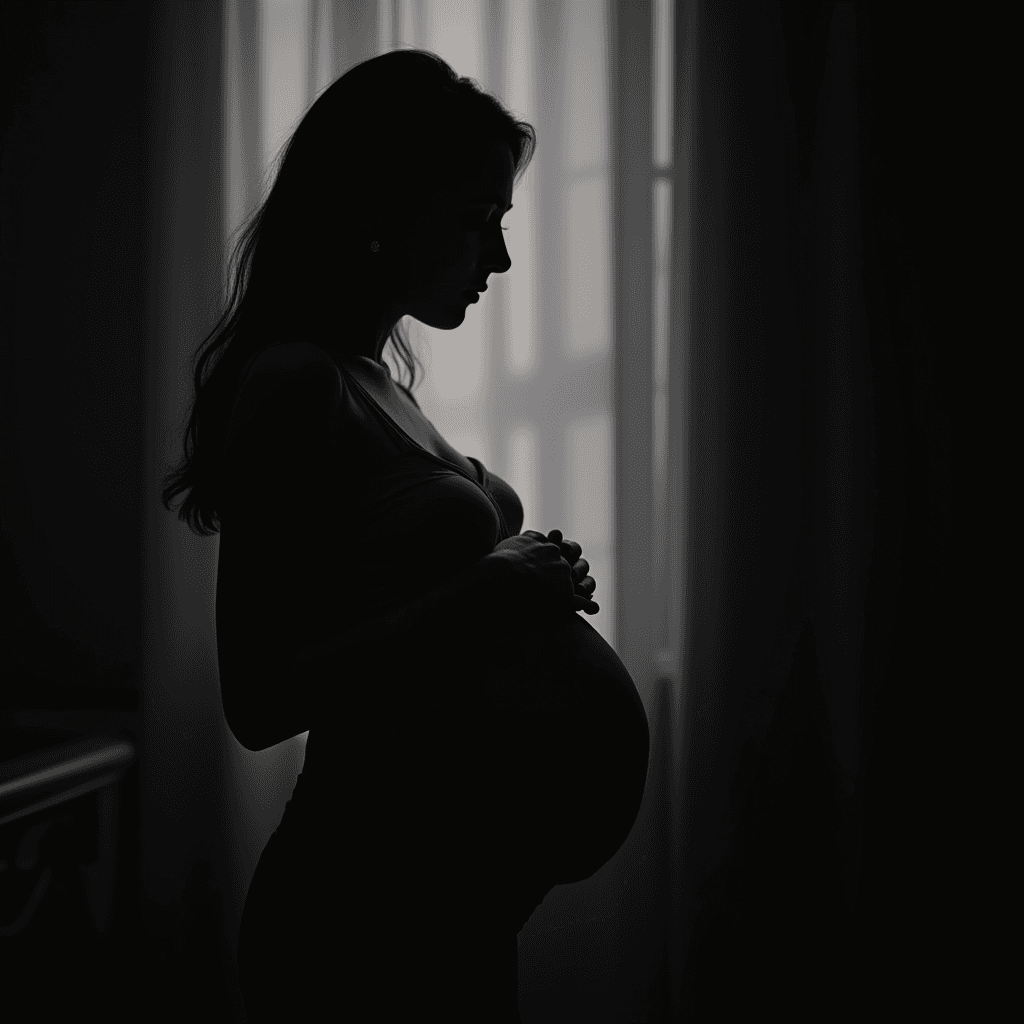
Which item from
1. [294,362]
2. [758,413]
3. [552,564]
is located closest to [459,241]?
[294,362]

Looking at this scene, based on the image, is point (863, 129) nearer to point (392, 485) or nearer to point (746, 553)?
point (746, 553)

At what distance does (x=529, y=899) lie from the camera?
72 cm

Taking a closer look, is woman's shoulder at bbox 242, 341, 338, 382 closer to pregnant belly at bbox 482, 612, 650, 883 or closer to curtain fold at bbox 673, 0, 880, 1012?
pregnant belly at bbox 482, 612, 650, 883

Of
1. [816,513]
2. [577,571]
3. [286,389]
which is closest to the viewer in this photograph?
[286,389]

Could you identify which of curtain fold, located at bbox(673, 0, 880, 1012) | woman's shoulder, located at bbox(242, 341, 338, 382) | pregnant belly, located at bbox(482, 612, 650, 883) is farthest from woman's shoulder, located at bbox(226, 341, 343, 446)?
curtain fold, located at bbox(673, 0, 880, 1012)

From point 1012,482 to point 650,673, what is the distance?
0.65 metres

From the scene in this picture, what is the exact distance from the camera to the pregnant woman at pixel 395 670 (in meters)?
0.69

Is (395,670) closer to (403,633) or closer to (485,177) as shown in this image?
(403,633)

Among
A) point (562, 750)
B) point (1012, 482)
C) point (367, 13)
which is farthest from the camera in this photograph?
point (367, 13)

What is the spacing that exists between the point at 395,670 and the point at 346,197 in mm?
411

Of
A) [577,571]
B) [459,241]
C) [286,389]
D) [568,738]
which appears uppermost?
[459,241]

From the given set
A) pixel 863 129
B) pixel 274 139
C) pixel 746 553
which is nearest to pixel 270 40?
pixel 274 139

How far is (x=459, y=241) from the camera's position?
2.59ft

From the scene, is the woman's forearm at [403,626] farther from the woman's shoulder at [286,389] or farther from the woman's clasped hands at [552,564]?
the woman's shoulder at [286,389]
